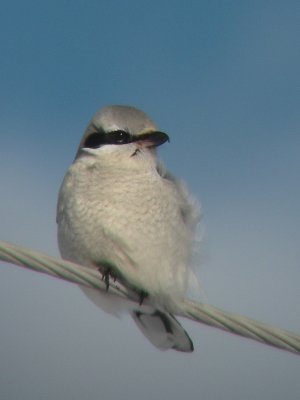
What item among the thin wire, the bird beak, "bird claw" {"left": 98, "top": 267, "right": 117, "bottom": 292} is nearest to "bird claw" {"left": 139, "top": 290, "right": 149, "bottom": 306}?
"bird claw" {"left": 98, "top": 267, "right": 117, "bottom": 292}

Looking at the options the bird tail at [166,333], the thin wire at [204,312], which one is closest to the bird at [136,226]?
the bird tail at [166,333]

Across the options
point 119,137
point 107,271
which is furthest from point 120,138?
point 107,271

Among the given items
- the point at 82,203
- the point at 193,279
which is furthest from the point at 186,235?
the point at 82,203

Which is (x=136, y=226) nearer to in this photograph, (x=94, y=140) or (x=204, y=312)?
(x=94, y=140)

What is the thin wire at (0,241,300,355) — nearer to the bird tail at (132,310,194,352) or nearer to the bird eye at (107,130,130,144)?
the bird tail at (132,310,194,352)

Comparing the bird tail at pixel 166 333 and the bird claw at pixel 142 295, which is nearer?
the bird claw at pixel 142 295

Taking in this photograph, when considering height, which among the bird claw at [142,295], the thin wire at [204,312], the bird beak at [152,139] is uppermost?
the bird beak at [152,139]

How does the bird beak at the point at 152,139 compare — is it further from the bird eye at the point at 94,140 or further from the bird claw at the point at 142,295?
the bird claw at the point at 142,295
